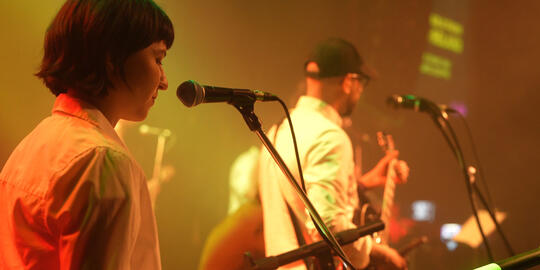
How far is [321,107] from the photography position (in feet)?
7.95

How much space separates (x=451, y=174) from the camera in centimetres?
480

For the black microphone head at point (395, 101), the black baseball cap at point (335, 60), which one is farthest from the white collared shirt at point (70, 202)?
the black microphone head at point (395, 101)

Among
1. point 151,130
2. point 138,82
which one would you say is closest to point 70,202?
point 138,82

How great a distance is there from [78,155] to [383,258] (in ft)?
5.74

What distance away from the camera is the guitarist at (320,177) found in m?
2.09

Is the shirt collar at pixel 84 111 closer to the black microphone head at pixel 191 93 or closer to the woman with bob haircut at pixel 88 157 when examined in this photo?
the woman with bob haircut at pixel 88 157

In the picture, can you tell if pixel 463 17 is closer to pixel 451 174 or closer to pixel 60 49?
pixel 451 174

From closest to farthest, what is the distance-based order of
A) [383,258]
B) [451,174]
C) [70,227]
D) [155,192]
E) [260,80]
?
[70,227]
[383,258]
[155,192]
[260,80]
[451,174]

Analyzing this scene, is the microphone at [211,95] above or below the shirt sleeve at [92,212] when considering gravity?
above

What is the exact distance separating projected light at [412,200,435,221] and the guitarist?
249 centimetres

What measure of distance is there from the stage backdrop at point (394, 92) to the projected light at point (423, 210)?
0.10 feet

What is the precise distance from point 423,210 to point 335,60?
110 inches

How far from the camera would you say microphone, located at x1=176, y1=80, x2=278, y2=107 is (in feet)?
4.16

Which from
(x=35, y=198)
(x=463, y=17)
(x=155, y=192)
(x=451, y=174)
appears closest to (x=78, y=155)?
(x=35, y=198)
